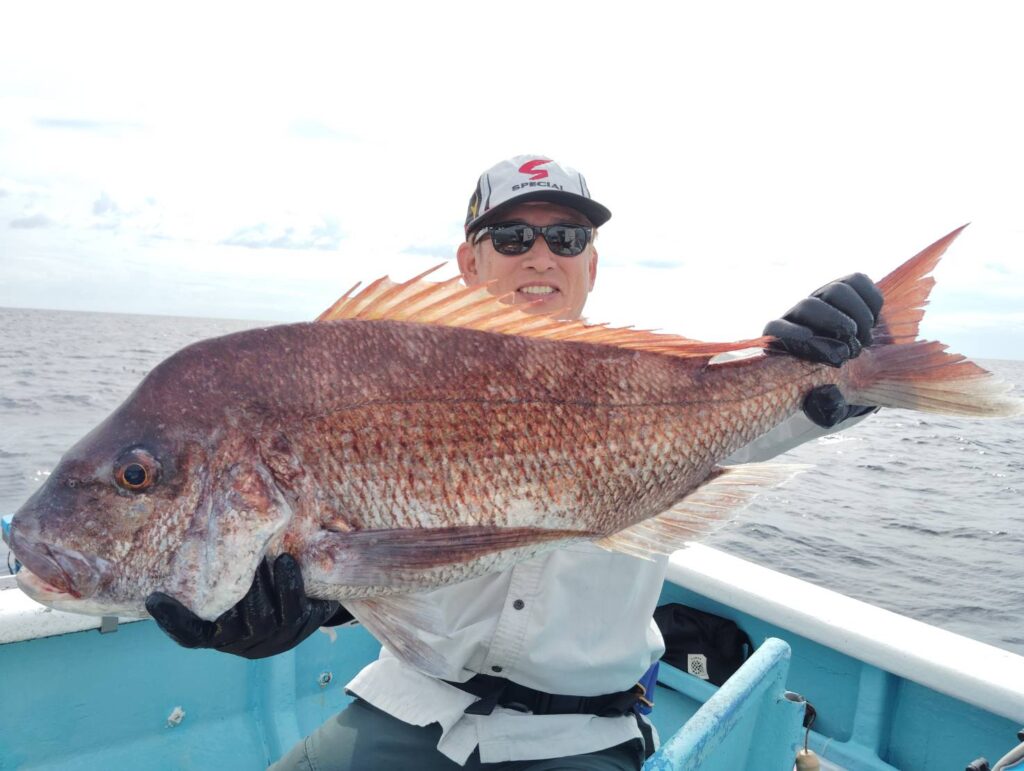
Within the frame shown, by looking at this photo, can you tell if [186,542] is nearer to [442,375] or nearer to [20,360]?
[442,375]

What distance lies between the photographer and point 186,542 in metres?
1.70

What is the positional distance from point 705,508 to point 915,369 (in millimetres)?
834

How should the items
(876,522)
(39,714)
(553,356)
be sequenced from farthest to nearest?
1. (876,522)
2. (39,714)
3. (553,356)

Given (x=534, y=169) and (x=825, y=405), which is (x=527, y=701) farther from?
(x=534, y=169)

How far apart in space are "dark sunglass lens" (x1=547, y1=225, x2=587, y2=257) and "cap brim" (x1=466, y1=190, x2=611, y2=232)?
10 centimetres

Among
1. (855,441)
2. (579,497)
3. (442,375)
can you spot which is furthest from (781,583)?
(855,441)

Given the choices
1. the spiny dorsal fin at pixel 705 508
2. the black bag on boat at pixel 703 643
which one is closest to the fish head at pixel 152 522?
the spiny dorsal fin at pixel 705 508

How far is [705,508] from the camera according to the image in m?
2.11

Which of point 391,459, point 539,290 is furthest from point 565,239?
point 391,459

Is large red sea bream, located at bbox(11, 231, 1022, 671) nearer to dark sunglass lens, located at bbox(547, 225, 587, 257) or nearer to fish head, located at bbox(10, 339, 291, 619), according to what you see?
fish head, located at bbox(10, 339, 291, 619)

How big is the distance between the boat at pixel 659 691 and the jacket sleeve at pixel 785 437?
2.13ft

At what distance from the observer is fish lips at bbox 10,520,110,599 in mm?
1657

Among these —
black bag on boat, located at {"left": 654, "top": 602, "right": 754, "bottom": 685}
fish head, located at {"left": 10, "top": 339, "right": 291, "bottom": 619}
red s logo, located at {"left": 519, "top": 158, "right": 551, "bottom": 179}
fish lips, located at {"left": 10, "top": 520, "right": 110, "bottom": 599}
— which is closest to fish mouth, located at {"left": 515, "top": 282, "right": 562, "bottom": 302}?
red s logo, located at {"left": 519, "top": 158, "right": 551, "bottom": 179}

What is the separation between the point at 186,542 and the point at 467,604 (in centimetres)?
108
